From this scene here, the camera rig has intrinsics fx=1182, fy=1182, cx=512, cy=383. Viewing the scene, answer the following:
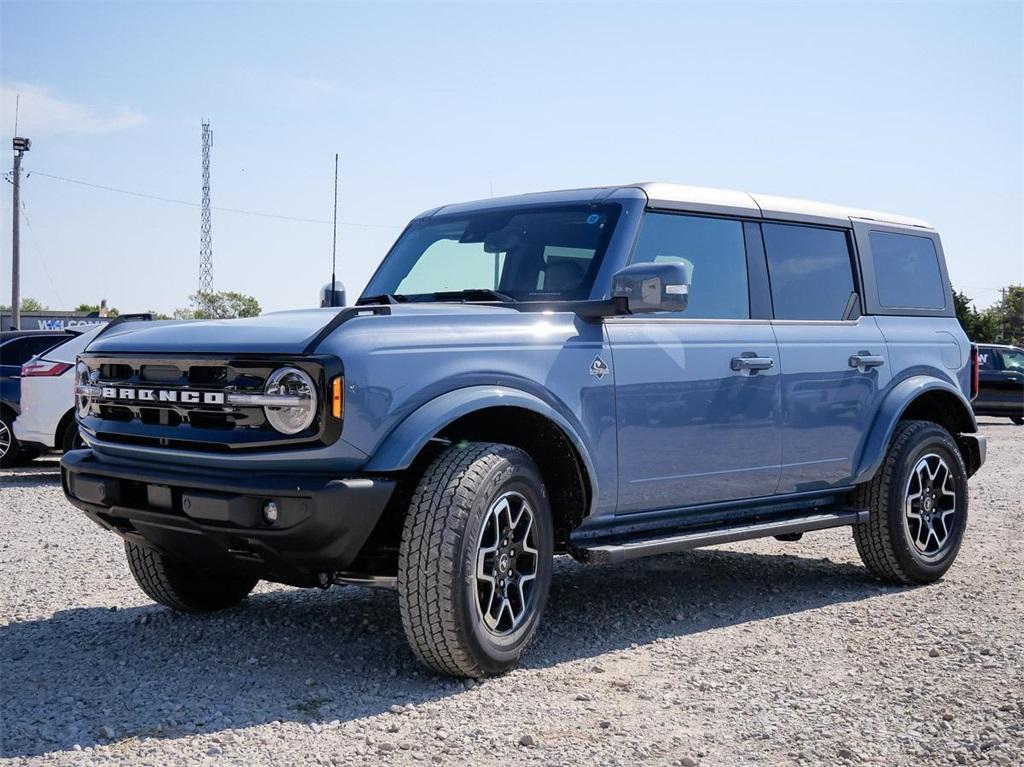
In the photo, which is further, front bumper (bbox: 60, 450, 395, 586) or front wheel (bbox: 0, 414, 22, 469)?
front wheel (bbox: 0, 414, 22, 469)

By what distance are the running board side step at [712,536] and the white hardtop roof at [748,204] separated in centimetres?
160

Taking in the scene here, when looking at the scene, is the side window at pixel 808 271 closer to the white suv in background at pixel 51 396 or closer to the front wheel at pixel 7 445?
the white suv in background at pixel 51 396

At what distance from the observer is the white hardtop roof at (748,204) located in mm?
5793

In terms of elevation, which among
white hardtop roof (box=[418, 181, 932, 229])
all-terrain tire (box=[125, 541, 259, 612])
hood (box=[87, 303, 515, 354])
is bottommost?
all-terrain tire (box=[125, 541, 259, 612])

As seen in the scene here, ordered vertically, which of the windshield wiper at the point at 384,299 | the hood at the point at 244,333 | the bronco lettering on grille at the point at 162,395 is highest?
the windshield wiper at the point at 384,299

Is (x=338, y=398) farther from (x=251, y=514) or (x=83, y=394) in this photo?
(x=83, y=394)

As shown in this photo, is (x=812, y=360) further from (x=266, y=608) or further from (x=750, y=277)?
(x=266, y=608)

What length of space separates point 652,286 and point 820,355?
1.72m

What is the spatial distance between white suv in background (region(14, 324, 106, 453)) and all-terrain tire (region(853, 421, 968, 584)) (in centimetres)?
805

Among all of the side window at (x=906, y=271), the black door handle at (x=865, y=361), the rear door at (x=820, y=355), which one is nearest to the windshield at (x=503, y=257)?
the rear door at (x=820, y=355)

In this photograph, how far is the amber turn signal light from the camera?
422cm

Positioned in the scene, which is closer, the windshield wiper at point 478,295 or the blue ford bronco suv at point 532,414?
the blue ford bronco suv at point 532,414

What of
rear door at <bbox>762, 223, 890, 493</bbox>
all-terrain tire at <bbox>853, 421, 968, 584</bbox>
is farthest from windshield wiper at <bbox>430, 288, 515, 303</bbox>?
all-terrain tire at <bbox>853, 421, 968, 584</bbox>

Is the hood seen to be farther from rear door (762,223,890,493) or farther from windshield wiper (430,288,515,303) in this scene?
rear door (762,223,890,493)
